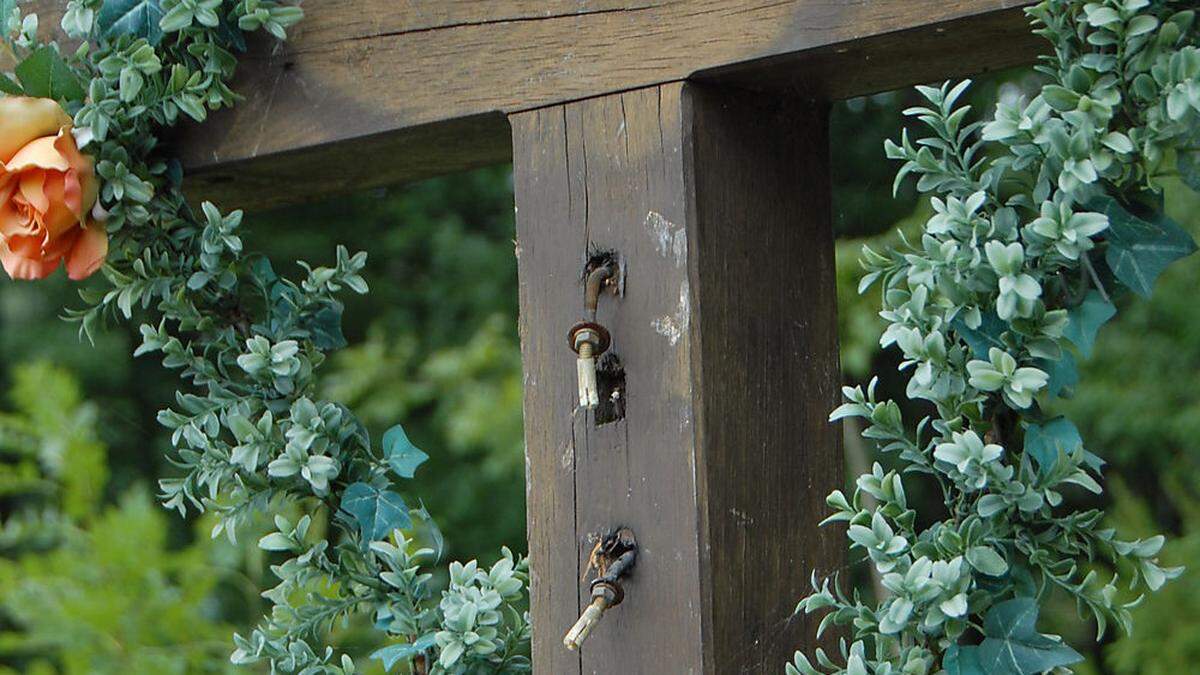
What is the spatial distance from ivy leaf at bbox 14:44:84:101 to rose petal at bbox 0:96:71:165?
13mm

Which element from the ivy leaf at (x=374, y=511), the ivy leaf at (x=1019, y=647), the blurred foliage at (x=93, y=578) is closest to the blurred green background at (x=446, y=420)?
the blurred foliage at (x=93, y=578)

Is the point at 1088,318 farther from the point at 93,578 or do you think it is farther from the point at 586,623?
the point at 93,578

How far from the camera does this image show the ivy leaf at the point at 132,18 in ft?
3.52

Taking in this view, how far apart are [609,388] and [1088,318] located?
0.99 ft

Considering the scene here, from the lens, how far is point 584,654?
903 millimetres

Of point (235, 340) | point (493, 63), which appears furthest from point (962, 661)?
point (235, 340)

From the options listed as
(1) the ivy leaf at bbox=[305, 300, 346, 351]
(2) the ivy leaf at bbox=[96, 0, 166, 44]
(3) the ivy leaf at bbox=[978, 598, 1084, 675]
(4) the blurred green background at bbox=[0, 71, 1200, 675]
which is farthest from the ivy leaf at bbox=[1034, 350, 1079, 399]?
(4) the blurred green background at bbox=[0, 71, 1200, 675]

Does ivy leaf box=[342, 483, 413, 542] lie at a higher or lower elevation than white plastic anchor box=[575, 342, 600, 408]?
lower

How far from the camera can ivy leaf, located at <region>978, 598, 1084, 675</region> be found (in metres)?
0.76

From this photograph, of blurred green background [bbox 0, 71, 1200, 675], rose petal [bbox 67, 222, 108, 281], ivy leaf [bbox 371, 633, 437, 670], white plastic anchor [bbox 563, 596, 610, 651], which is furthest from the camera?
blurred green background [bbox 0, 71, 1200, 675]

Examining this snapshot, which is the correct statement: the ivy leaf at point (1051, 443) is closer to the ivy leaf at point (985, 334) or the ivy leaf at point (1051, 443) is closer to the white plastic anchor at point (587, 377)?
the ivy leaf at point (985, 334)

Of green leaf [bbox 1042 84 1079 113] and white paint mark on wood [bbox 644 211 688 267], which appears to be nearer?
green leaf [bbox 1042 84 1079 113]

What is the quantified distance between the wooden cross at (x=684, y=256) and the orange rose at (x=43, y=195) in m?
0.25

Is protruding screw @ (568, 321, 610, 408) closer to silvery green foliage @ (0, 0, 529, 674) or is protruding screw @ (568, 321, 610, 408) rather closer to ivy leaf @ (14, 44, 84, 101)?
silvery green foliage @ (0, 0, 529, 674)
